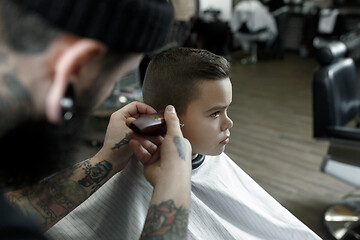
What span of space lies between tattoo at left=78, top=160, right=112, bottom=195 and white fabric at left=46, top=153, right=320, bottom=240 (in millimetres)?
92

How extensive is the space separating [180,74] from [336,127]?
1165 millimetres

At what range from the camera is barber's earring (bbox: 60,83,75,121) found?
17.4 inches

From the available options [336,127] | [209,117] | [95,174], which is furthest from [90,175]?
[336,127]

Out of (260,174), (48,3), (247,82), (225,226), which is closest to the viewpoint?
(48,3)

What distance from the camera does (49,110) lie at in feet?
1.45

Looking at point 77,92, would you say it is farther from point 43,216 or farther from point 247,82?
point 247,82

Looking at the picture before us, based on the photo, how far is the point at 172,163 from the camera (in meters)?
0.69

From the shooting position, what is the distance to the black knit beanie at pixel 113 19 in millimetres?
412

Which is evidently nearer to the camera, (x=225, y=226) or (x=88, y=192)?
(x=88, y=192)

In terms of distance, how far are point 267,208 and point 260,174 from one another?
4.32 ft

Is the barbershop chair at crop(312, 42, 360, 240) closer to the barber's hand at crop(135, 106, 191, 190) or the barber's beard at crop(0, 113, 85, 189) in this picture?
the barber's hand at crop(135, 106, 191, 190)

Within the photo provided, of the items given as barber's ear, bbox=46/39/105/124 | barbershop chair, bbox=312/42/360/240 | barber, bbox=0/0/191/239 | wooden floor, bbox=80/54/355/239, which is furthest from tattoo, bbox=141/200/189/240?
barbershop chair, bbox=312/42/360/240

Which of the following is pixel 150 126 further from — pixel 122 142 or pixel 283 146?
pixel 283 146

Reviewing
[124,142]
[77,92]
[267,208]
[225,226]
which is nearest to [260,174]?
[267,208]
